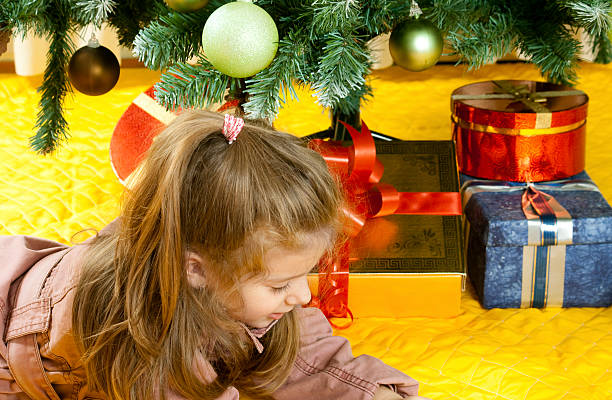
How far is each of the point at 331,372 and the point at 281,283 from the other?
0.19m

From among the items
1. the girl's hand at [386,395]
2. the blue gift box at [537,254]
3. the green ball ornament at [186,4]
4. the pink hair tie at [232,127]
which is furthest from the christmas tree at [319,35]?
the girl's hand at [386,395]

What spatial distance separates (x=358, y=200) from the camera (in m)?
1.07

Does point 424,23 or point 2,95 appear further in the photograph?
point 2,95

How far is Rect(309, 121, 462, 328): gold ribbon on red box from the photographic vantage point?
40.4 inches

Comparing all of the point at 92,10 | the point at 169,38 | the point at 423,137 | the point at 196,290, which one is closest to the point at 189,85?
the point at 169,38

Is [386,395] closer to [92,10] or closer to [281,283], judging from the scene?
[281,283]

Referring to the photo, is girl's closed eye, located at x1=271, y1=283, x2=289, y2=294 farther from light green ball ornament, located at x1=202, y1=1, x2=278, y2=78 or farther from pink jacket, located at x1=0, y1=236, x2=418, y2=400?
light green ball ornament, located at x1=202, y1=1, x2=278, y2=78

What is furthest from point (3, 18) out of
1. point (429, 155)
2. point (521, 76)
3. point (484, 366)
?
point (521, 76)

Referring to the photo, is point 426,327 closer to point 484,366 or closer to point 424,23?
point 484,366

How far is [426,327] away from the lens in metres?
1.04

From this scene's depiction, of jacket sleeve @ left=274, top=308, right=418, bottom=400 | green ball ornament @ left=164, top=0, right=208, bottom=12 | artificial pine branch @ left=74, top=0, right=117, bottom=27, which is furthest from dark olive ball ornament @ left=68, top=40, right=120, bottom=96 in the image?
jacket sleeve @ left=274, top=308, right=418, bottom=400

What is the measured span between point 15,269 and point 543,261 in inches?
29.7

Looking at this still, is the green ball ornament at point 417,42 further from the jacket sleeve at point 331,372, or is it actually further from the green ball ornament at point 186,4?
the jacket sleeve at point 331,372

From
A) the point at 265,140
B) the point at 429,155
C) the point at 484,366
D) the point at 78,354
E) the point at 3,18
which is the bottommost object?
the point at 484,366
